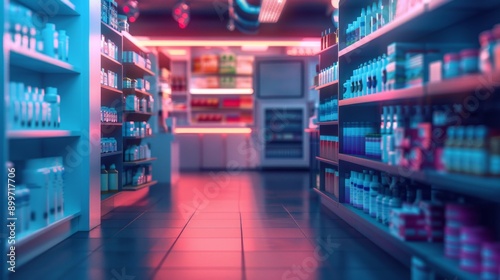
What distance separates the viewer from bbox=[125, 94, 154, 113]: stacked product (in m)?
6.88

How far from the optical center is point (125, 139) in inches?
286

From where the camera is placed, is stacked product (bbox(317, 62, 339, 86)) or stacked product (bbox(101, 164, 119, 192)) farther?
stacked product (bbox(101, 164, 119, 192))

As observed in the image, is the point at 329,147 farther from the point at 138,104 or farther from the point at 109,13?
the point at 109,13

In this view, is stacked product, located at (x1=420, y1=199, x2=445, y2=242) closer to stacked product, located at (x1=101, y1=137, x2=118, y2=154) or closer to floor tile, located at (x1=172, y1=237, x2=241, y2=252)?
floor tile, located at (x1=172, y1=237, x2=241, y2=252)

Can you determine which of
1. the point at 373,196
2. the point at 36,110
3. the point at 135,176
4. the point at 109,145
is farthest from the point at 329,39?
the point at 36,110

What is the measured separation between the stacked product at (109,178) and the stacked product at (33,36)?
2.16m

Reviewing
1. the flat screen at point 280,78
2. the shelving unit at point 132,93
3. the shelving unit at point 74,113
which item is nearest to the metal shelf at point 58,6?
the shelving unit at point 74,113

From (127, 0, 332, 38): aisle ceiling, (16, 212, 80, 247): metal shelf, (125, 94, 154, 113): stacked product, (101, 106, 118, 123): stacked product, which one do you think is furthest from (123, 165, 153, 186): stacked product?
(127, 0, 332, 38): aisle ceiling

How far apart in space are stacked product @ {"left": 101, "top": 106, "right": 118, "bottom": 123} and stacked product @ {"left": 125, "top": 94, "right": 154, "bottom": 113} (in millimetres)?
467

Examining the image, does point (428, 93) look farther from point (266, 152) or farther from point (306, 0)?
point (266, 152)

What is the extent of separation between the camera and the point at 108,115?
5984 mm

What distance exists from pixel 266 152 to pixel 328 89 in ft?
20.6

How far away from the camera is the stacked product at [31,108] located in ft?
10.6

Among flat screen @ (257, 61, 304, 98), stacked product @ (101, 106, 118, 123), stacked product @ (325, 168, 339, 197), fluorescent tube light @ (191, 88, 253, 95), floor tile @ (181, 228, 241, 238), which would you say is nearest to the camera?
floor tile @ (181, 228, 241, 238)
